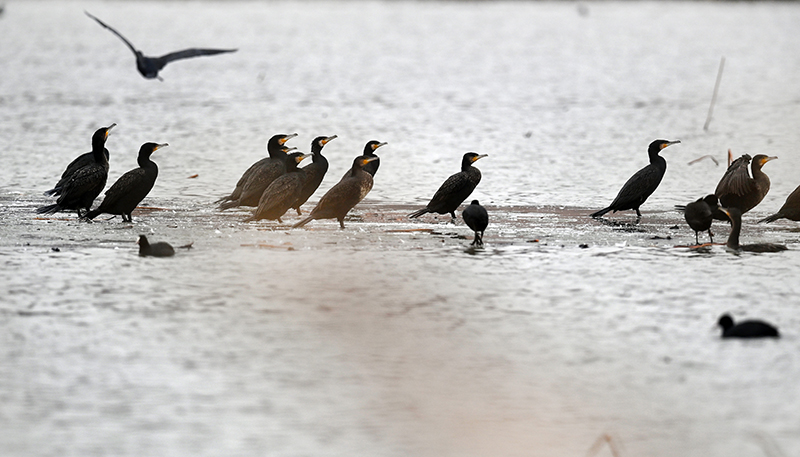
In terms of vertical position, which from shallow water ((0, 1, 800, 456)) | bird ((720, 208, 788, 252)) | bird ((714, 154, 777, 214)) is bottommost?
shallow water ((0, 1, 800, 456))

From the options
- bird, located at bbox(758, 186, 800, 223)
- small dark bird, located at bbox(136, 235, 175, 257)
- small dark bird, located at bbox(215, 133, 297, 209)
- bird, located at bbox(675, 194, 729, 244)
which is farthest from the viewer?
small dark bird, located at bbox(215, 133, 297, 209)

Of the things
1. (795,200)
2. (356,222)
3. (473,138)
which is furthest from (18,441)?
(473,138)

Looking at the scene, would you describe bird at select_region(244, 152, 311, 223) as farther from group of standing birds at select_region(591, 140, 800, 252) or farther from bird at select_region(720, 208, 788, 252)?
bird at select_region(720, 208, 788, 252)

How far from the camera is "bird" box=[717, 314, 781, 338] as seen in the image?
758 centimetres

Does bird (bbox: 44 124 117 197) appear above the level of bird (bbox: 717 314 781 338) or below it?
above

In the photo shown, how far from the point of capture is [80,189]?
12.5m

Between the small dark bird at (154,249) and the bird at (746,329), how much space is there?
196 inches

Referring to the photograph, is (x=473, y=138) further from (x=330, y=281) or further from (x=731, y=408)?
(x=731, y=408)

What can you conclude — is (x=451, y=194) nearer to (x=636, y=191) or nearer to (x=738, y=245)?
(x=636, y=191)

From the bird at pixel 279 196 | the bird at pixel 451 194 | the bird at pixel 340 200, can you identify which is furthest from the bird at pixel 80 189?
the bird at pixel 451 194

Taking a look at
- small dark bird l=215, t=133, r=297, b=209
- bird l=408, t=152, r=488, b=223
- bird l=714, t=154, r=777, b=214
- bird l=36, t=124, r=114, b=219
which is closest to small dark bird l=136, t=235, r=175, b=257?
bird l=36, t=124, r=114, b=219

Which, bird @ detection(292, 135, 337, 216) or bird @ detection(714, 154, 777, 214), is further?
bird @ detection(292, 135, 337, 216)

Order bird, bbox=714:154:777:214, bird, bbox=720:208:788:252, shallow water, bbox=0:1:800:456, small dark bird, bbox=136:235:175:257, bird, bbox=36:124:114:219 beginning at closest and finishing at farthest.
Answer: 1. shallow water, bbox=0:1:800:456
2. small dark bird, bbox=136:235:175:257
3. bird, bbox=720:208:788:252
4. bird, bbox=714:154:777:214
5. bird, bbox=36:124:114:219

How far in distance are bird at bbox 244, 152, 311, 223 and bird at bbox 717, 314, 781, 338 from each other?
5.79 meters
